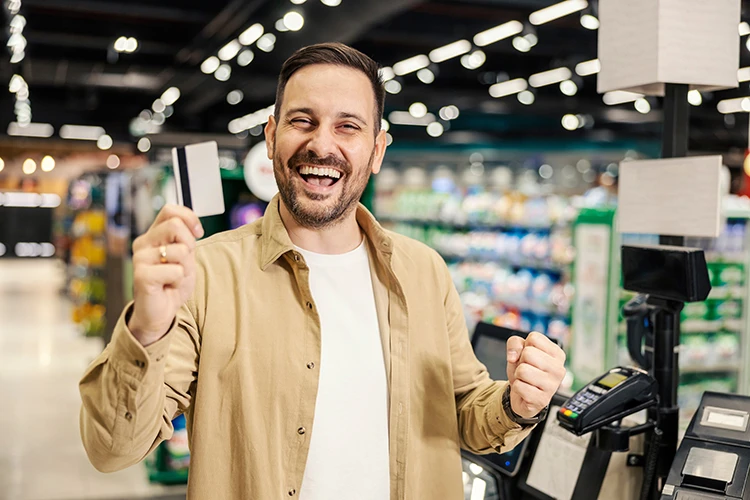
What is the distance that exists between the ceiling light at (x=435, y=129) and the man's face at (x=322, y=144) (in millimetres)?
19283

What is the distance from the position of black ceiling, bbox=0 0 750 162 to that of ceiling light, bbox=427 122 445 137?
13.3 inches

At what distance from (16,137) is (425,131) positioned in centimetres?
1224

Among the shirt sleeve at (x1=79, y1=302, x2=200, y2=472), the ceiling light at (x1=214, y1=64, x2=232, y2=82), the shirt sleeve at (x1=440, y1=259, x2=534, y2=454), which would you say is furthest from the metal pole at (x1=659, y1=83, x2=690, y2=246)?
the ceiling light at (x1=214, y1=64, x2=232, y2=82)

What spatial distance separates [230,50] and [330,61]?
960 centimetres

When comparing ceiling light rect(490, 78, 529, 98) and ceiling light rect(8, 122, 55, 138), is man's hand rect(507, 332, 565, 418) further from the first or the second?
ceiling light rect(8, 122, 55, 138)

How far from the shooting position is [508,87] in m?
14.5

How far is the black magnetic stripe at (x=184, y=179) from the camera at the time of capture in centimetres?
136

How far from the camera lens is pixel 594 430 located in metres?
2.06

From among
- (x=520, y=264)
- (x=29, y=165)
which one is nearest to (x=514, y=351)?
(x=520, y=264)

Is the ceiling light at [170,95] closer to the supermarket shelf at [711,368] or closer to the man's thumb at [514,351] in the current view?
the supermarket shelf at [711,368]

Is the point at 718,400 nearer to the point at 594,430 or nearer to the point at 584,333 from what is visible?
the point at 594,430

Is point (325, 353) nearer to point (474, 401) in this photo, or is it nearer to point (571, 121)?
point (474, 401)

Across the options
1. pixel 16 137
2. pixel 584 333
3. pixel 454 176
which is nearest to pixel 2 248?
pixel 16 137

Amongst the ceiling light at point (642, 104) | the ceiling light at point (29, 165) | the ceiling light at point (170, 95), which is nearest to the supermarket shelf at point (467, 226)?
the ceiling light at point (642, 104)
